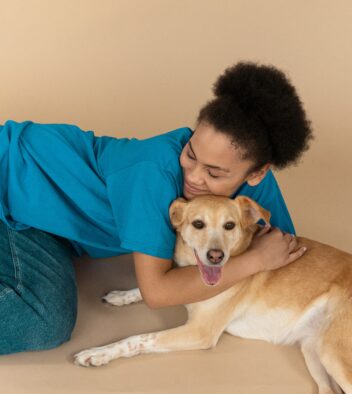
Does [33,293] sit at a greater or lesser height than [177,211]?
lesser

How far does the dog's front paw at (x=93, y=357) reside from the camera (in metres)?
2.49

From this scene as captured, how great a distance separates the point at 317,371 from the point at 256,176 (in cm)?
96

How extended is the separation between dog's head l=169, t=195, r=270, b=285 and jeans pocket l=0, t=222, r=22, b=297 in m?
0.78

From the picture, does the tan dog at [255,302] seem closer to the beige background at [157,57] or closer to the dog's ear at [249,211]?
the dog's ear at [249,211]

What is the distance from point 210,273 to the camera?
248cm

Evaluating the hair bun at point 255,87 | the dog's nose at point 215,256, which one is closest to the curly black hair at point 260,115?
the hair bun at point 255,87

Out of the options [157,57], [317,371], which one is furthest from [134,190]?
[157,57]

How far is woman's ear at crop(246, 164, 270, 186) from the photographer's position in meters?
2.49

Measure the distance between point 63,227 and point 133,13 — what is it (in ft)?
8.24

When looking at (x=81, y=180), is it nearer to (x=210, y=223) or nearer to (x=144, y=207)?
(x=144, y=207)

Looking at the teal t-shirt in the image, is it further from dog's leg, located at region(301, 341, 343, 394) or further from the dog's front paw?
dog's leg, located at region(301, 341, 343, 394)

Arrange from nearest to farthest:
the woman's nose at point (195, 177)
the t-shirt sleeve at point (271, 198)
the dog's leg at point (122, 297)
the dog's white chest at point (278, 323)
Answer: the woman's nose at point (195, 177), the dog's white chest at point (278, 323), the t-shirt sleeve at point (271, 198), the dog's leg at point (122, 297)

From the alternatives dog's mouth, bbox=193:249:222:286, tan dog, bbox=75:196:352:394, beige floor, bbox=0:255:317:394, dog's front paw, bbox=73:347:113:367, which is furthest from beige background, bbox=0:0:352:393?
Answer: dog's front paw, bbox=73:347:113:367

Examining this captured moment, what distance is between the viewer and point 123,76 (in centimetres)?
458
